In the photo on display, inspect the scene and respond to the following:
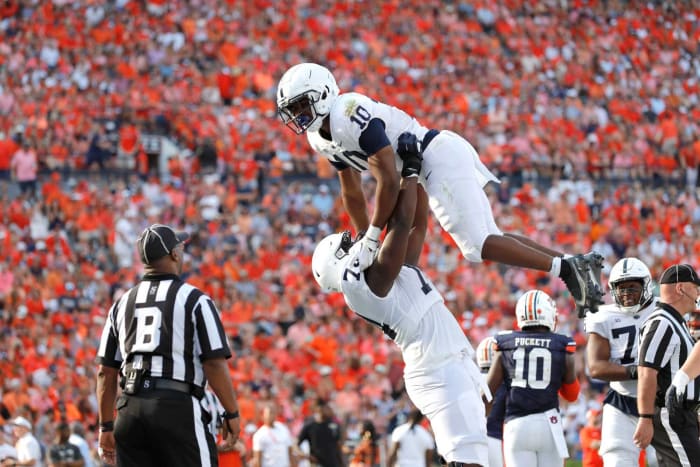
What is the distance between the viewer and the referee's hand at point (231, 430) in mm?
6703

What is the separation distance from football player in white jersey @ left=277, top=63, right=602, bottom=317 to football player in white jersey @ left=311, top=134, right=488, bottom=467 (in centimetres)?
41

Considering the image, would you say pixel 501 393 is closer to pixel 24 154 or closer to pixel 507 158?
pixel 24 154

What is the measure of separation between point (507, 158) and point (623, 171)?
2.14 m

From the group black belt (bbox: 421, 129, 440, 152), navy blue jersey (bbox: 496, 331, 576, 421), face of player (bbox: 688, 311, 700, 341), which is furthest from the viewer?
navy blue jersey (bbox: 496, 331, 576, 421)

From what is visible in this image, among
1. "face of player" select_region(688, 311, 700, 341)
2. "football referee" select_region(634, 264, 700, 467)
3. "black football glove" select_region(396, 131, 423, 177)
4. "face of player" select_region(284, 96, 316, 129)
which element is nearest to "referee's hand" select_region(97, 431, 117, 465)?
"face of player" select_region(284, 96, 316, 129)

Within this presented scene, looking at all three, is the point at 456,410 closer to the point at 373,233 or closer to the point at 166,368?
the point at 373,233

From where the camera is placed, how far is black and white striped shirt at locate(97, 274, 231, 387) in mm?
6531

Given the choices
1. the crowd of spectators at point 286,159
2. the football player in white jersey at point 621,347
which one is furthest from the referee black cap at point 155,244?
the crowd of spectators at point 286,159

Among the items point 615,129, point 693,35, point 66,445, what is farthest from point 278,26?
point 66,445

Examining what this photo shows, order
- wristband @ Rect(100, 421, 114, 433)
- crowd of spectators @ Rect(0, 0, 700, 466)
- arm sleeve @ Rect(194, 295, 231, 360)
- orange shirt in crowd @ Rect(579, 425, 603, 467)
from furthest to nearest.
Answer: crowd of spectators @ Rect(0, 0, 700, 466) → orange shirt in crowd @ Rect(579, 425, 603, 467) → wristband @ Rect(100, 421, 114, 433) → arm sleeve @ Rect(194, 295, 231, 360)

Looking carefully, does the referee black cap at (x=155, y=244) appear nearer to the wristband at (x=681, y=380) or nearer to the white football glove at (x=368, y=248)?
the white football glove at (x=368, y=248)

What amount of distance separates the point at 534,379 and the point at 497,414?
634mm

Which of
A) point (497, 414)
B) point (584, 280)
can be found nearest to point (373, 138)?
point (584, 280)

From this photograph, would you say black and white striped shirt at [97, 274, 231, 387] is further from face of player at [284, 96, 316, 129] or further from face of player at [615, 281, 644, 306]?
face of player at [615, 281, 644, 306]
